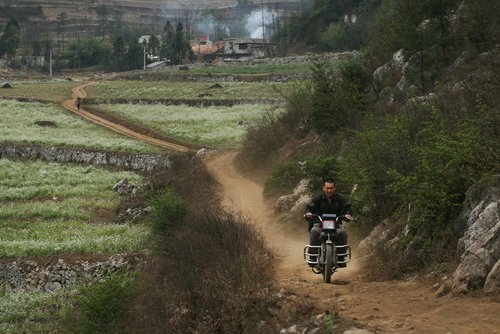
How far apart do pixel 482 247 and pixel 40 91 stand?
280ft

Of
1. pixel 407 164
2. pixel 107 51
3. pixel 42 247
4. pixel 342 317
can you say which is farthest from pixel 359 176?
pixel 107 51

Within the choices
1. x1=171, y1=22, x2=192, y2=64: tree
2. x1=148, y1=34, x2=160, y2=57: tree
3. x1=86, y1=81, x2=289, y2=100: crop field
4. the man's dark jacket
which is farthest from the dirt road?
x1=148, y1=34, x2=160, y2=57: tree

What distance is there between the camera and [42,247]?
25656 millimetres

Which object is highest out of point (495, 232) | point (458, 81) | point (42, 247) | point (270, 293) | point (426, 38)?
point (426, 38)

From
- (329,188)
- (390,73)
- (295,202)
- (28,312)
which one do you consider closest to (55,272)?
(28,312)

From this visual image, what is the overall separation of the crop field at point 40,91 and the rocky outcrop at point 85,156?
2968cm

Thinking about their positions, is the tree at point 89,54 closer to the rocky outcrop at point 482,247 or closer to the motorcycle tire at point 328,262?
the motorcycle tire at point 328,262

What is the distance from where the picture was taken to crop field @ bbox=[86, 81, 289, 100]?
256 ft

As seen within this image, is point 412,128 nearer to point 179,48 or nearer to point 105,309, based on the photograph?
point 105,309

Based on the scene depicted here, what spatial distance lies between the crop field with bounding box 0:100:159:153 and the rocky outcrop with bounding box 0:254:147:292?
23617mm

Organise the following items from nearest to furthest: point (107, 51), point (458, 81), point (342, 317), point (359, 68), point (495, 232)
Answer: point (342, 317) < point (495, 232) < point (458, 81) < point (359, 68) < point (107, 51)

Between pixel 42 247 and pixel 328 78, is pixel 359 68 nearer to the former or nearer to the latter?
pixel 328 78

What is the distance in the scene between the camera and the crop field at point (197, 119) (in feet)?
173

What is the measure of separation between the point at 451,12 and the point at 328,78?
6.82 m
